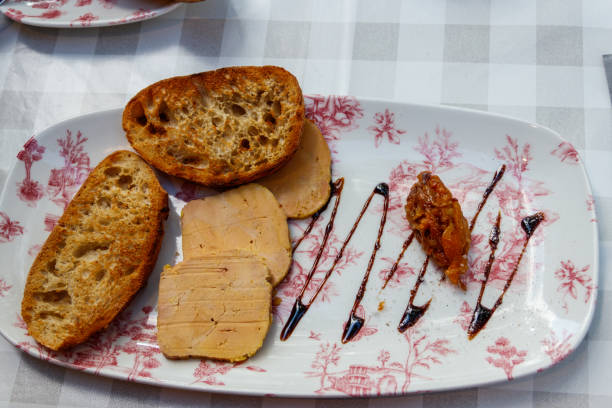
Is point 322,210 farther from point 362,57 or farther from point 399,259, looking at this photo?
point 362,57

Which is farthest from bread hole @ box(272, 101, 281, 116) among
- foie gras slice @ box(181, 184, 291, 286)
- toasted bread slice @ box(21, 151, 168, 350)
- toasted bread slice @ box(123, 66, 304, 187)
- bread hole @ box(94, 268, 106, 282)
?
bread hole @ box(94, 268, 106, 282)

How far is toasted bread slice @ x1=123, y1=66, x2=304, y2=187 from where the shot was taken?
2.59 metres

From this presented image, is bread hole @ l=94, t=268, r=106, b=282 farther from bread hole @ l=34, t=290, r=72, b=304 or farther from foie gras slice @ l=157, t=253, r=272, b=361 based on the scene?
foie gras slice @ l=157, t=253, r=272, b=361

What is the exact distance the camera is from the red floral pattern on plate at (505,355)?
2.33m

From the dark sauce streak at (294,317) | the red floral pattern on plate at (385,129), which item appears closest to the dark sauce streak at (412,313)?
the dark sauce streak at (294,317)

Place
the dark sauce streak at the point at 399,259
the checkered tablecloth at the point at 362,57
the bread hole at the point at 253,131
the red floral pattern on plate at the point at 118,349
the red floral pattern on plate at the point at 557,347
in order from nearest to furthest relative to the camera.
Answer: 1. the red floral pattern on plate at the point at 557,347
2. the red floral pattern on plate at the point at 118,349
3. the dark sauce streak at the point at 399,259
4. the bread hole at the point at 253,131
5. the checkered tablecloth at the point at 362,57

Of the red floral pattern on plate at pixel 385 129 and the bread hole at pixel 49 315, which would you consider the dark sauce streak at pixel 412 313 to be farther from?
the bread hole at pixel 49 315

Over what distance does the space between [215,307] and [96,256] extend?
23.2 inches

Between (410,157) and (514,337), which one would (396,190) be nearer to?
(410,157)

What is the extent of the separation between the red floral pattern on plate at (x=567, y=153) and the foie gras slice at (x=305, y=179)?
3.39 ft

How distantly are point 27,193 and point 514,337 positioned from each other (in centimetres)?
228

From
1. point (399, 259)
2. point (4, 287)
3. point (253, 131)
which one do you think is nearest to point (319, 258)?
point (399, 259)

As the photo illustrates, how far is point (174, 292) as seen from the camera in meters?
2.46

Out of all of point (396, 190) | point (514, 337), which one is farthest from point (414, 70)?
point (514, 337)
